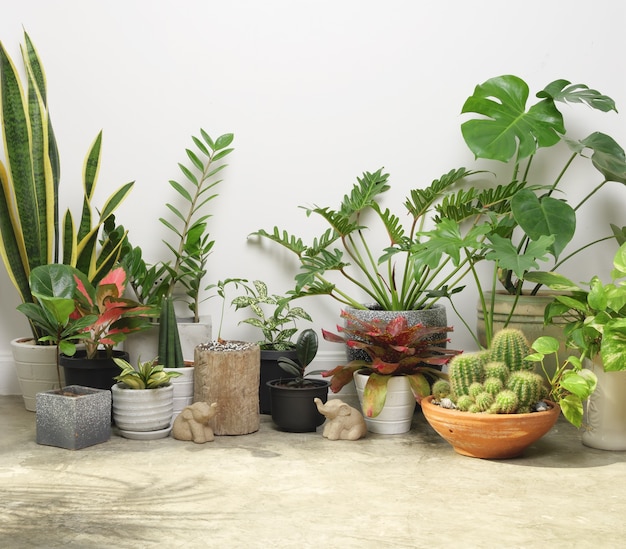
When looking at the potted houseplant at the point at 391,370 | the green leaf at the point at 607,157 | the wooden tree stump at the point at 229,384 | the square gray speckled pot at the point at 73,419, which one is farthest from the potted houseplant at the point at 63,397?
the green leaf at the point at 607,157

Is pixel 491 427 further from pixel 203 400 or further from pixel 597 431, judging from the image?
pixel 203 400

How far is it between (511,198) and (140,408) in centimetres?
149

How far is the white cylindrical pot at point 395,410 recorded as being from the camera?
2.69 meters

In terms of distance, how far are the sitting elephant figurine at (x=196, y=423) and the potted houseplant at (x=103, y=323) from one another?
369mm

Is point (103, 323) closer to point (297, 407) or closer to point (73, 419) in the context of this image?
point (73, 419)

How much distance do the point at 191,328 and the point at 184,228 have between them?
1.49ft

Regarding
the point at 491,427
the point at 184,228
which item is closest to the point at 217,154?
the point at 184,228

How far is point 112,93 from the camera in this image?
3.32 m

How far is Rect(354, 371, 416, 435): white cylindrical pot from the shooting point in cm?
269

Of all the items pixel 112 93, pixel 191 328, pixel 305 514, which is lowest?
pixel 305 514

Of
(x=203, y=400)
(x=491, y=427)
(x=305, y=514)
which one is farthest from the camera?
(x=203, y=400)

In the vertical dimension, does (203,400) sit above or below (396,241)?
below

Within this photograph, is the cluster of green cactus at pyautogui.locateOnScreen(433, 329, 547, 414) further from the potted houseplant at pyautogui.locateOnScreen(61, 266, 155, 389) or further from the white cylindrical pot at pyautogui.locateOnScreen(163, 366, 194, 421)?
the potted houseplant at pyautogui.locateOnScreen(61, 266, 155, 389)

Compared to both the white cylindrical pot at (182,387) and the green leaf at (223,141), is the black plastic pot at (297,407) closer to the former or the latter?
the white cylindrical pot at (182,387)
